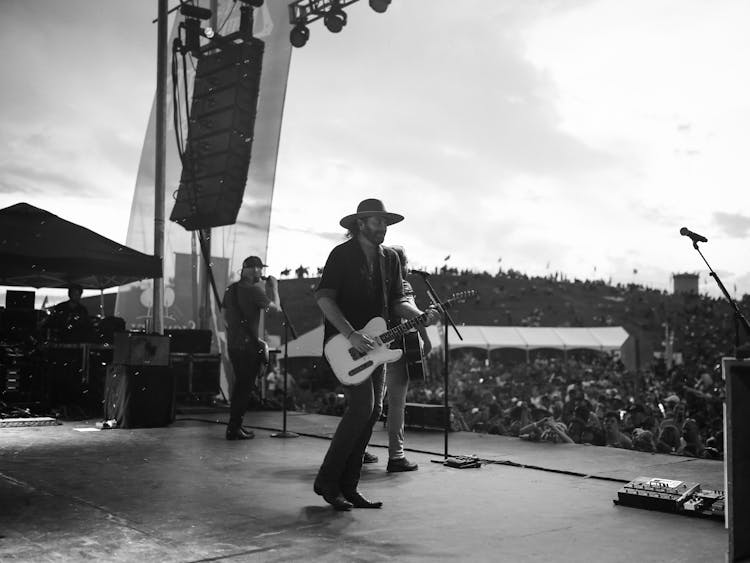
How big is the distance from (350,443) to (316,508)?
1.26 feet

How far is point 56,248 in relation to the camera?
27.6 feet

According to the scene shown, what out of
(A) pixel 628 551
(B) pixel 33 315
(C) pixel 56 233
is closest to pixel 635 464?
(A) pixel 628 551

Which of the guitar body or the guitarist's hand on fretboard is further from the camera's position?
the guitarist's hand on fretboard

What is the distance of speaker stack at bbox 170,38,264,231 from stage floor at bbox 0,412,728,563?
522 centimetres

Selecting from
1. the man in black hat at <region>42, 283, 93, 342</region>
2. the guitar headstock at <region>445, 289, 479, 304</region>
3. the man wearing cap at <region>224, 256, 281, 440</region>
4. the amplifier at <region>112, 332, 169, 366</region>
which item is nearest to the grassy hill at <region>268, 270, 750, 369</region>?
the man in black hat at <region>42, 283, 93, 342</region>

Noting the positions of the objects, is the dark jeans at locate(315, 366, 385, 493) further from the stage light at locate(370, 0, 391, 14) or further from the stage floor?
the stage light at locate(370, 0, 391, 14)

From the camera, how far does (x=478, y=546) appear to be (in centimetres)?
292

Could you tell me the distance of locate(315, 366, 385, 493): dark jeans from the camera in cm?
362

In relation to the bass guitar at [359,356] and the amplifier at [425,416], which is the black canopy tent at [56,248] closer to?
the amplifier at [425,416]

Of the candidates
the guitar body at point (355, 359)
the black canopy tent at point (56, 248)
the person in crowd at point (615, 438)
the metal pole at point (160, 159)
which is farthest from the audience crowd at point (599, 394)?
the black canopy tent at point (56, 248)

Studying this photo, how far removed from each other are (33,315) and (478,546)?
8113 millimetres

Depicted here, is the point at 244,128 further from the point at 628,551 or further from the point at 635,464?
the point at 628,551

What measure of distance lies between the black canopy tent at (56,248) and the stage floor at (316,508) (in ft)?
9.23

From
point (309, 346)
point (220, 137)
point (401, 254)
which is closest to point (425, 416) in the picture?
point (401, 254)
